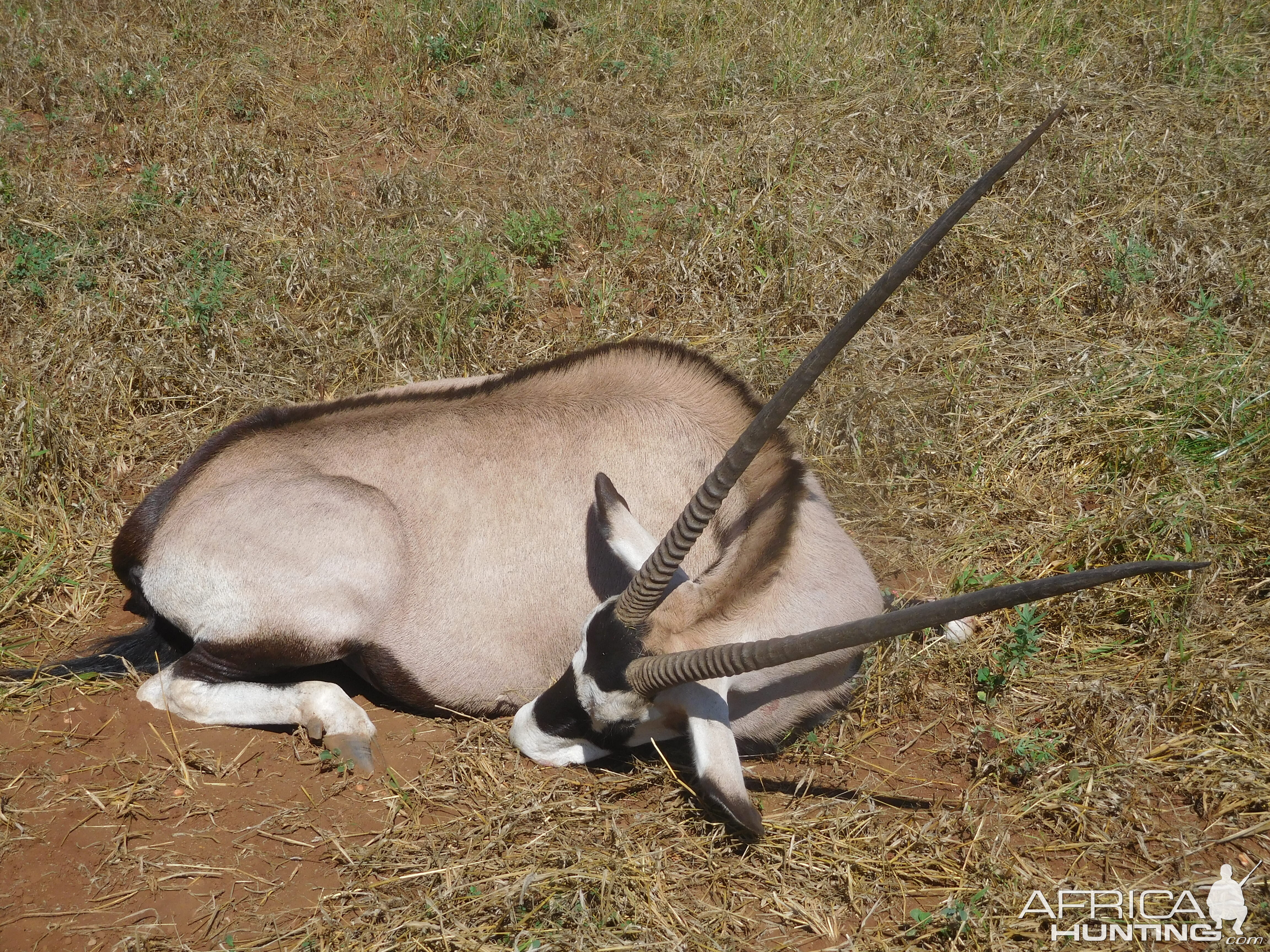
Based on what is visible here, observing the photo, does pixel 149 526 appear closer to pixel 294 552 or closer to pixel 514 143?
pixel 294 552

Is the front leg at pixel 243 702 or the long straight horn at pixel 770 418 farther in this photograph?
the front leg at pixel 243 702

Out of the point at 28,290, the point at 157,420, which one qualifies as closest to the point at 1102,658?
the point at 157,420

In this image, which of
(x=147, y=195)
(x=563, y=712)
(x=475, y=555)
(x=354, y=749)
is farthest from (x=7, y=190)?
(x=563, y=712)

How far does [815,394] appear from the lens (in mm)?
5438

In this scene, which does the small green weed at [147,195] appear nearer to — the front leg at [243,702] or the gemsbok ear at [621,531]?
the front leg at [243,702]

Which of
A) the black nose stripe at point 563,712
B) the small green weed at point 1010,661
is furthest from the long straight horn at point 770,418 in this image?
the small green weed at point 1010,661

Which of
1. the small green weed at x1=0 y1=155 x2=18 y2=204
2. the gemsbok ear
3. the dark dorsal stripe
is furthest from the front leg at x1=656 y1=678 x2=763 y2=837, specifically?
the small green weed at x1=0 y1=155 x2=18 y2=204

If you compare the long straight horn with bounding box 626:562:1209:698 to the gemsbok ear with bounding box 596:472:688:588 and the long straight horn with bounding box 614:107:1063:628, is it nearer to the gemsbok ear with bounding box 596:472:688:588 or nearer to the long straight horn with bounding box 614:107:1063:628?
the long straight horn with bounding box 614:107:1063:628

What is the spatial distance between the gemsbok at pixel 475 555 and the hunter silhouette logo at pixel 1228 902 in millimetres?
1395

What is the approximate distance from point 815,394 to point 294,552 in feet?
9.71

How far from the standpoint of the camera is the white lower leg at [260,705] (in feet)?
13.1

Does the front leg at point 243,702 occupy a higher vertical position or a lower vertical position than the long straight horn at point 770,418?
lower

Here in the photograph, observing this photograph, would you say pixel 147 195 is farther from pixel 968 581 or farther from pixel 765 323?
pixel 968 581

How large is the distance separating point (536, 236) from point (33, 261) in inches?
118
